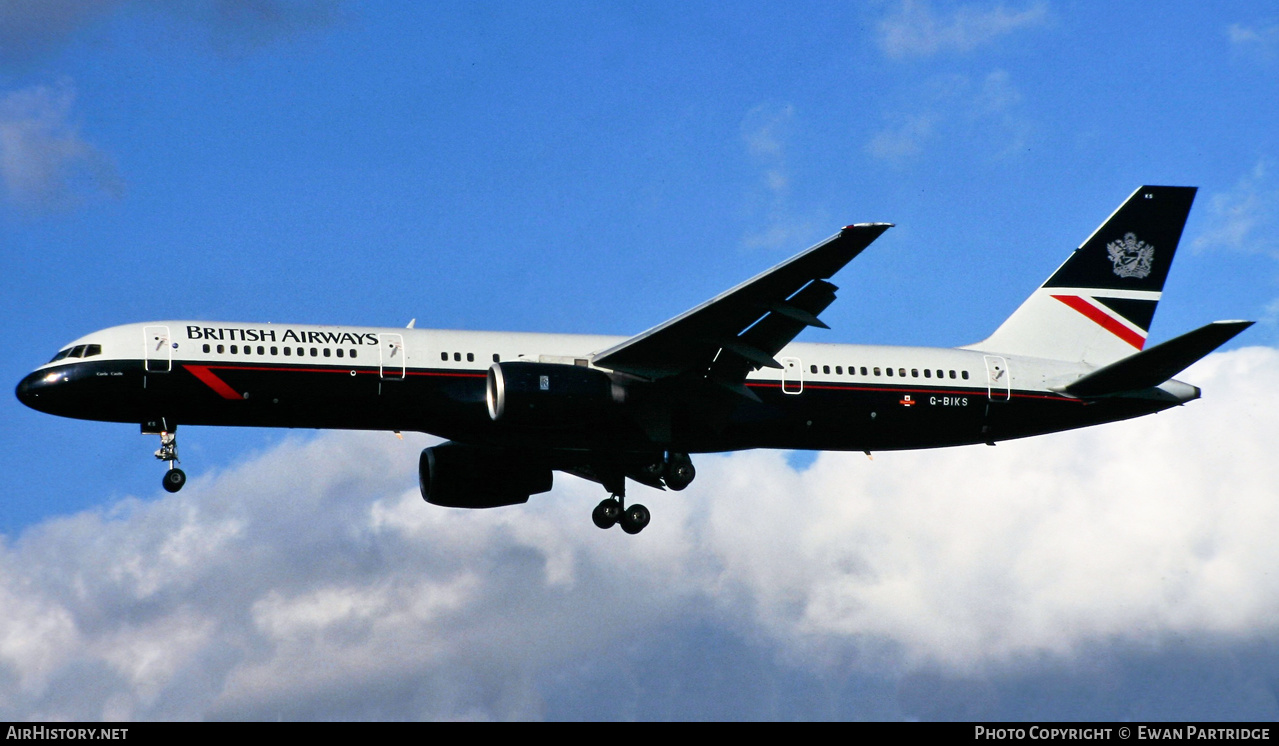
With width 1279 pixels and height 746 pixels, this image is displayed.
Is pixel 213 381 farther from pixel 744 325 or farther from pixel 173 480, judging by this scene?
pixel 744 325

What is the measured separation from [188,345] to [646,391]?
1239 cm

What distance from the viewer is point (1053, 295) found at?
50438 millimetres

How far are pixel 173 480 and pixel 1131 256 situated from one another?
3077 centimetres

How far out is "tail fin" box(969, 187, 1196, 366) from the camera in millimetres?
49750

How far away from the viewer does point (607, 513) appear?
47500 millimetres

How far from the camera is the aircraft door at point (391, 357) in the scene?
42.1 metres

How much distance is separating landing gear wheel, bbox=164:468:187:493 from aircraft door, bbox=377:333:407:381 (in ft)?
20.5

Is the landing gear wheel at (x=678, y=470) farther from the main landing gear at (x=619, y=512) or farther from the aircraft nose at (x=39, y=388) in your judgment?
the aircraft nose at (x=39, y=388)

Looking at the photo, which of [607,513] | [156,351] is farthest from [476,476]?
[156,351]

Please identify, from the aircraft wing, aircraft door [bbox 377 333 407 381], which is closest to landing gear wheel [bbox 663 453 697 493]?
the aircraft wing

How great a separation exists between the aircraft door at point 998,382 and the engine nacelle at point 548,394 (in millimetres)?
12154

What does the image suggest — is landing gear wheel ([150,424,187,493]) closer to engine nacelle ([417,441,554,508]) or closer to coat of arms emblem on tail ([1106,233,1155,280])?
engine nacelle ([417,441,554,508])
